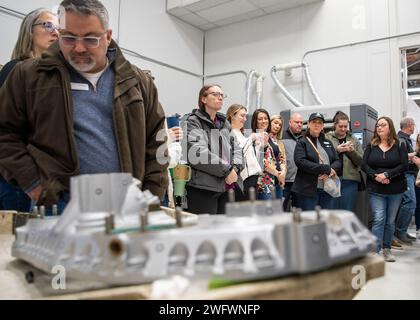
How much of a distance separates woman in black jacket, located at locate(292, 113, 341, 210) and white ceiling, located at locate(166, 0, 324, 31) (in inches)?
120

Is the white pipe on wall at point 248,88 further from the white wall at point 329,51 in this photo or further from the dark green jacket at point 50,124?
the dark green jacket at point 50,124

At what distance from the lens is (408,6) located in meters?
4.85

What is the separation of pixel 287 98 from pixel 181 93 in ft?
5.54

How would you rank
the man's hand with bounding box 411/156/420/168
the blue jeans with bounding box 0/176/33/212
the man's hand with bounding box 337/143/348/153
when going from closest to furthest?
the blue jeans with bounding box 0/176/33/212 < the man's hand with bounding box 337/143/348/153 < the man's hand with bounding box 411/156/420/168

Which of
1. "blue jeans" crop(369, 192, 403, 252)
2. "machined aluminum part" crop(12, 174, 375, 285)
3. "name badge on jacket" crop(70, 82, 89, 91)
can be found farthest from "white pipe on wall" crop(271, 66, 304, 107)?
"machined aluminum part" crop(12, 174, 375, 285)

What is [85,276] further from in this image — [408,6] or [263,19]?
[263,19]

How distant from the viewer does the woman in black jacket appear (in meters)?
3.10

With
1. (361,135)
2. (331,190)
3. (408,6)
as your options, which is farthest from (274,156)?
(408,6)

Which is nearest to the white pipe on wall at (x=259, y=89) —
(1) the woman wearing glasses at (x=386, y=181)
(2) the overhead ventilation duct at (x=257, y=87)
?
(2) the overhead ventilation duct at (x=257, y=87)

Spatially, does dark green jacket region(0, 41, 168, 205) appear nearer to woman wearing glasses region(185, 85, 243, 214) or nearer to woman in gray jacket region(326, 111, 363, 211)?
woman wearing glasses region(185, 85, 243, 214)

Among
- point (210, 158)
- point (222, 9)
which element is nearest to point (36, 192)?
point (210, 158)

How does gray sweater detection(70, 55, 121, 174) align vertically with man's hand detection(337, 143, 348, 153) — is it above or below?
below

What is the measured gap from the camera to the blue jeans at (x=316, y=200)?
3.19 m

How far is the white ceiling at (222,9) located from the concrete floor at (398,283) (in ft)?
13.0
